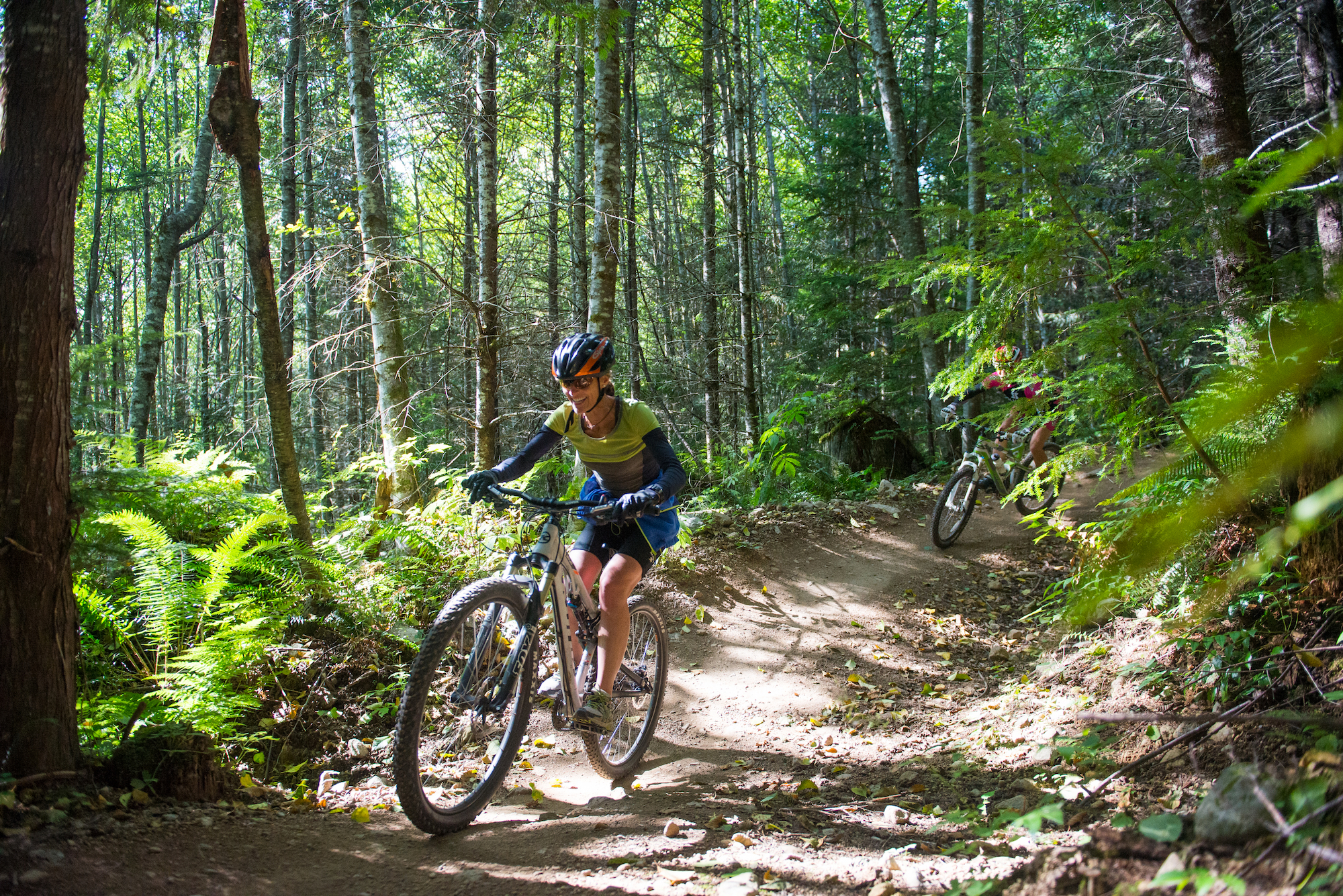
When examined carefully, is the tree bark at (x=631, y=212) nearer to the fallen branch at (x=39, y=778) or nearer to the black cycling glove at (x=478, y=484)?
the black cycling glove at (x=478, y=484)

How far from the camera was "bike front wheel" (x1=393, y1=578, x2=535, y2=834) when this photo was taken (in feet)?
10.2

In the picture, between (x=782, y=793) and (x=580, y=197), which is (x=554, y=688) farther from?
(x=580, y=197)

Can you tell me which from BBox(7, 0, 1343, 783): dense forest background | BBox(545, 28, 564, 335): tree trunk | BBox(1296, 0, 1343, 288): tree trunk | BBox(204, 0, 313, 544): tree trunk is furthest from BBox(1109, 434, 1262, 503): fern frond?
BBox(545, 28, 564, 335): tree trunk

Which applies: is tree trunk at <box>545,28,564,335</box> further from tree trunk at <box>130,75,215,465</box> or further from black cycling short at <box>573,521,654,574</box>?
tree trunk at <box>130,75,215,465</box>

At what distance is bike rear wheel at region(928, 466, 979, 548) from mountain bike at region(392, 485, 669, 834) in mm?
4724

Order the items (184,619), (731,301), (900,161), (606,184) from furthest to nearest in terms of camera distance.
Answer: (731,301), (900,161), (606,184), (184,619)

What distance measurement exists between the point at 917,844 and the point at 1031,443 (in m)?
6.44

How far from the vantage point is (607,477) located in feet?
14.7

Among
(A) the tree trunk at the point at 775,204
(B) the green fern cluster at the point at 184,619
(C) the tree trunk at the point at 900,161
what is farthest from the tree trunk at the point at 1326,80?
(A) the tree trunk at the point at 775,204

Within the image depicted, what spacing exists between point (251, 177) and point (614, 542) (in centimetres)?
362

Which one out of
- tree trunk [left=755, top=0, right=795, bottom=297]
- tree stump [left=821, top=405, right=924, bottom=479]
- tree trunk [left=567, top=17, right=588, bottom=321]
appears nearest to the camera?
tree trunk [left=567, top=17, right=588, bottom=321]

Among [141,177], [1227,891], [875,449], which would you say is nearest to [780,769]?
[1227,891]

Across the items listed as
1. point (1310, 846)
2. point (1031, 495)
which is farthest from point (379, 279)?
point (1310, 846)

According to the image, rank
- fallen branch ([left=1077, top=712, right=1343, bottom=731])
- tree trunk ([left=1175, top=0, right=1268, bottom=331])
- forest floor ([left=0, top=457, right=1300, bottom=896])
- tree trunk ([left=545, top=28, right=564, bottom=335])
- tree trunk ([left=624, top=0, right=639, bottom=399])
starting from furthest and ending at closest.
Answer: tree trunk ([left=624, top=0, right=639, bottom=399]), tree trunk ([left=545, top=28, right=564, bottom=335]), tree trunk ([left=1175, top=0, right=1268, bottom=331]), forest floor ([left=0, top=457, right=1300, bottom=896]), fallen branch ([left=1077, top=712, right=1343, bottom=731])
